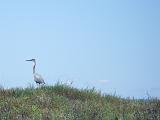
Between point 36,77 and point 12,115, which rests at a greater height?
point 36,77

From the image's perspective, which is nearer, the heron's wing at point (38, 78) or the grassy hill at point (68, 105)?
the grassy hill at point (68, 105)

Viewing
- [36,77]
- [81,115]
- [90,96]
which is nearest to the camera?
[81,115]

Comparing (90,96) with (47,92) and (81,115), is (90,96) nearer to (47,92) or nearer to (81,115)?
(47,92)

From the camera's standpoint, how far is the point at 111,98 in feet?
53.9

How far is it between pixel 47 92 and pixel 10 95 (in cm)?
135

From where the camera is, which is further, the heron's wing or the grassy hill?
the heron's wing

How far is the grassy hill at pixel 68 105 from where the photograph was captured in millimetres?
10383

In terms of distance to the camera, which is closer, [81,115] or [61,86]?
[81,115]

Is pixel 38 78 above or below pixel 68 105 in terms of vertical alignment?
above

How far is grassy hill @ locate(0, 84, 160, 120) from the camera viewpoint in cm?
1038

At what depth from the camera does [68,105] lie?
45.4ft

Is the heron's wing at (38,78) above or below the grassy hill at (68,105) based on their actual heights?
above

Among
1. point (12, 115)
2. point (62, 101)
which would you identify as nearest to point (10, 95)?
point (62, 101)

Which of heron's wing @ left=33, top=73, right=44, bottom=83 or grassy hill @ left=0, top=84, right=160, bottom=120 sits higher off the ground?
heron's wing @ left=33, top=73, right=44, bottom=83
